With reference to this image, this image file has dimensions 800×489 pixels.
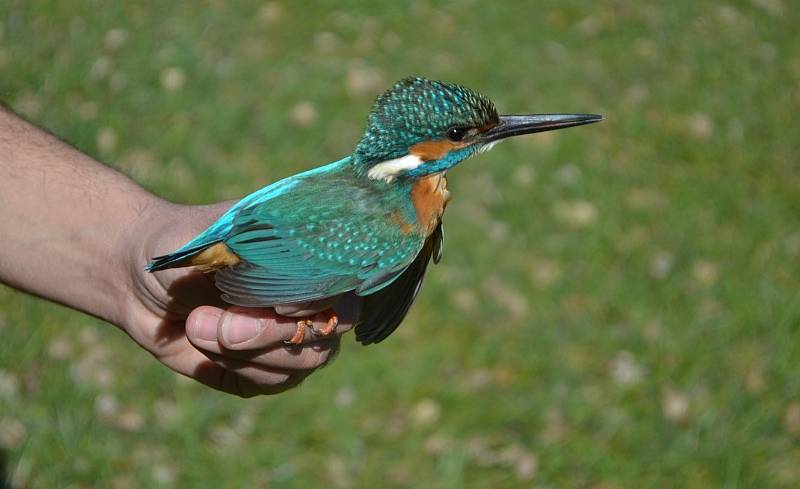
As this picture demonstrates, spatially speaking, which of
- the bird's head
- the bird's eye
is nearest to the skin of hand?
the bird's head

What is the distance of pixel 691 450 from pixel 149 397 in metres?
2.39

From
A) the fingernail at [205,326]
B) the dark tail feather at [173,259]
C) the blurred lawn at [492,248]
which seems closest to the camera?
the dark tail feather at [173,259]

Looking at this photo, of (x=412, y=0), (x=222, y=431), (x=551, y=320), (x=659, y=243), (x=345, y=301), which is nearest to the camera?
(x=345, y=301)

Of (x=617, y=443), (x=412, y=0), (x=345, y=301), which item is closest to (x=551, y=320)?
(x=617, y=443)

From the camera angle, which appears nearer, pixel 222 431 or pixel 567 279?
pixel 222 431

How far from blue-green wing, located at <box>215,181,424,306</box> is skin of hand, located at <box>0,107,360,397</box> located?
7.1 inches

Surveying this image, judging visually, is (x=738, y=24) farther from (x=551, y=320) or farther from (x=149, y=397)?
(x=149, y=397)

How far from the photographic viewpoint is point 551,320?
4.83 metres

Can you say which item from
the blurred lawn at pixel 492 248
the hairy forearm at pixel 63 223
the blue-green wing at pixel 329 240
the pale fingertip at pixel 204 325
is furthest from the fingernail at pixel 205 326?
the blurred lawn at pixel 492 248

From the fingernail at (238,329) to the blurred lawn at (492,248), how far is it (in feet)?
5.25

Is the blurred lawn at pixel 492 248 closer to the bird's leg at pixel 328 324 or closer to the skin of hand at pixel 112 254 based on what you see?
the skin of hand at pixel 112 254

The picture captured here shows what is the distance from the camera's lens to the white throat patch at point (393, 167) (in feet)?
8.82

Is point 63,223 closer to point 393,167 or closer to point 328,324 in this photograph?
point 328,324

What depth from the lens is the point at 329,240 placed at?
271 centimetres
